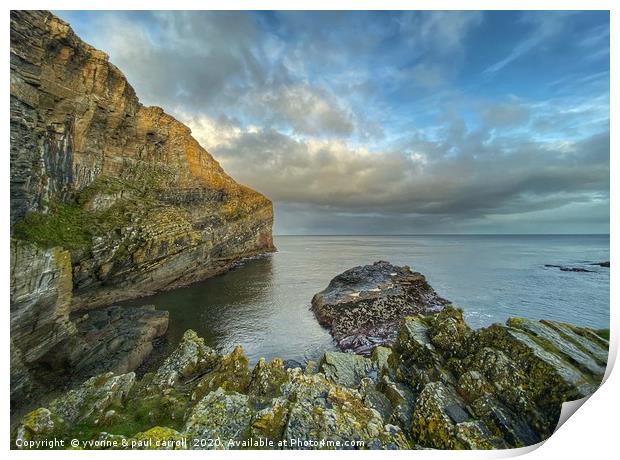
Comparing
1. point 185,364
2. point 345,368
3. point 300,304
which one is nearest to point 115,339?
point 185,364

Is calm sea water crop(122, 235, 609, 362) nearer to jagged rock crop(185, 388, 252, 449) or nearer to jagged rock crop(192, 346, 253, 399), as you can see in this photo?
jagged rock crop(192, 346, 253, 399)

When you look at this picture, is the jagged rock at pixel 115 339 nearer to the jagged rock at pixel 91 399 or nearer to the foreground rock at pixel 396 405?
the jagged rock at pixel 91 399

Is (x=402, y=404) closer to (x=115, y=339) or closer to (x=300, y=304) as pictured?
(x=115, y=339)

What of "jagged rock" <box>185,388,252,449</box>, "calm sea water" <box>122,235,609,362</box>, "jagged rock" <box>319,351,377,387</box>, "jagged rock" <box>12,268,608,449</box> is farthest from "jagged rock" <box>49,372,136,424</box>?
"calm sea water" <box>122,235,609,362</box>

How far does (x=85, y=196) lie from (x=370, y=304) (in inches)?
946

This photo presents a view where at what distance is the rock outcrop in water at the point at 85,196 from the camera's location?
9.33m

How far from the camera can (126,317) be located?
17469 millimetres

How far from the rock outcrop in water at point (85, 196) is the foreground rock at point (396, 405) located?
13.0 feet

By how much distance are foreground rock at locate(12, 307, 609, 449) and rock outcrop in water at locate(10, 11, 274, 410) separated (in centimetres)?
396

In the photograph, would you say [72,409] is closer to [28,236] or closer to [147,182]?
[28,236]

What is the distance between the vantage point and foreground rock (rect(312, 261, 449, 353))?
18.1 meters

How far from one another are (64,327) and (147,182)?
2421 cm

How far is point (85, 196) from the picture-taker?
18.7 m

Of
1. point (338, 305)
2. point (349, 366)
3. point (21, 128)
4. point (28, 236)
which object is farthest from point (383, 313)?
point (21, 128)
